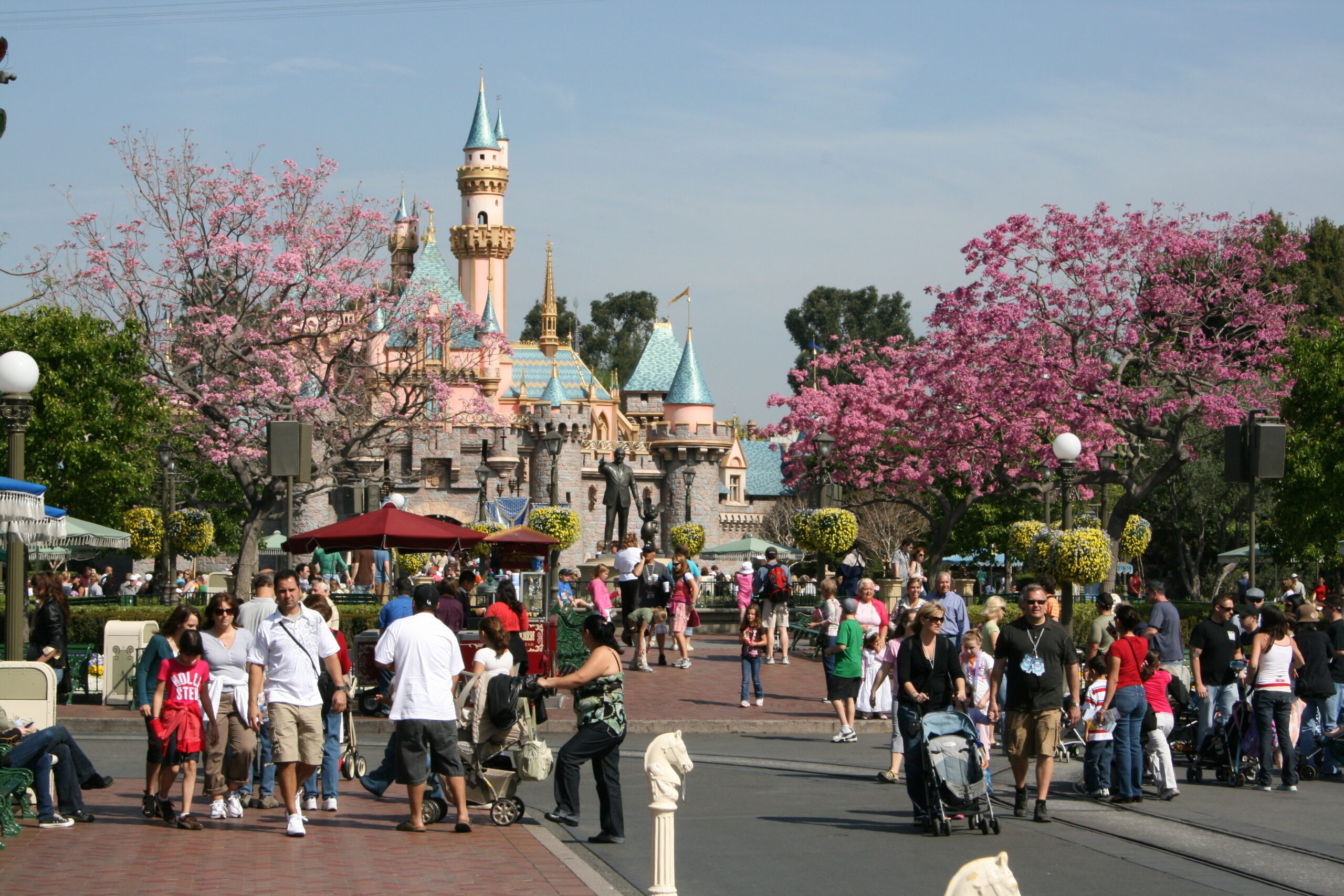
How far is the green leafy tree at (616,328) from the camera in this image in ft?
359

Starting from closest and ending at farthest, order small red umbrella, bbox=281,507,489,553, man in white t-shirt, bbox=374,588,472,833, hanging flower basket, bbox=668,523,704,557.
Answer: man in white t-shirt, bbox=374,588,472,833 < small red umbrella, bbox=281,507,489,553 < hanging flower basket, bbox=668,523,704,557

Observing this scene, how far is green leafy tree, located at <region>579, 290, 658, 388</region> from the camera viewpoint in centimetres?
10944

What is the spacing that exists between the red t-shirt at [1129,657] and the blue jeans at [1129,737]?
5 centimetres

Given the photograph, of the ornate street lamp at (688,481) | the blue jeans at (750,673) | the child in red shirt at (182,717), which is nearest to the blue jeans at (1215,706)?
the blue jeans at (750,673)

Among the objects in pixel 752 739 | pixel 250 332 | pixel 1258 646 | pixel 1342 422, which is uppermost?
pixel 250 332

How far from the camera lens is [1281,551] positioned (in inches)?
1293

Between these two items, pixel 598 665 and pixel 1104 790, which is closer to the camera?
pixel 598 665

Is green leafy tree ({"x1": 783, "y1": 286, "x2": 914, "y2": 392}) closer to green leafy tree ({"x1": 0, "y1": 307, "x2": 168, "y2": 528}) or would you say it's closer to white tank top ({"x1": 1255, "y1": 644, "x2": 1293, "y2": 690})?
green leafy tree ({"x1": 0, "y1": 307, "x2": 168, "y2": 528})

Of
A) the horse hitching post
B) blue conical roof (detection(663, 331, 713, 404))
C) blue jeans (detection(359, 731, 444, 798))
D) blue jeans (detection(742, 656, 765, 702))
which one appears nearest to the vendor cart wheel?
blue jeans (detection(359, 731, 444, 798))

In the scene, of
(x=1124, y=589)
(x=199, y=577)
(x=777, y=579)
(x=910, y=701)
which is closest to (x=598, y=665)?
(x=910, y=701)

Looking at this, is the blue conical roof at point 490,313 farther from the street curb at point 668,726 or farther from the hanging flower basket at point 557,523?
the street curb at point 668,726

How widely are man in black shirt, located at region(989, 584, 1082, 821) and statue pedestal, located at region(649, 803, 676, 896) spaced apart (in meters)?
3.38

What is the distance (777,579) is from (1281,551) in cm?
1782

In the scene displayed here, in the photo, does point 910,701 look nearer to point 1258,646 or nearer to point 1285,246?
point 1258,646
